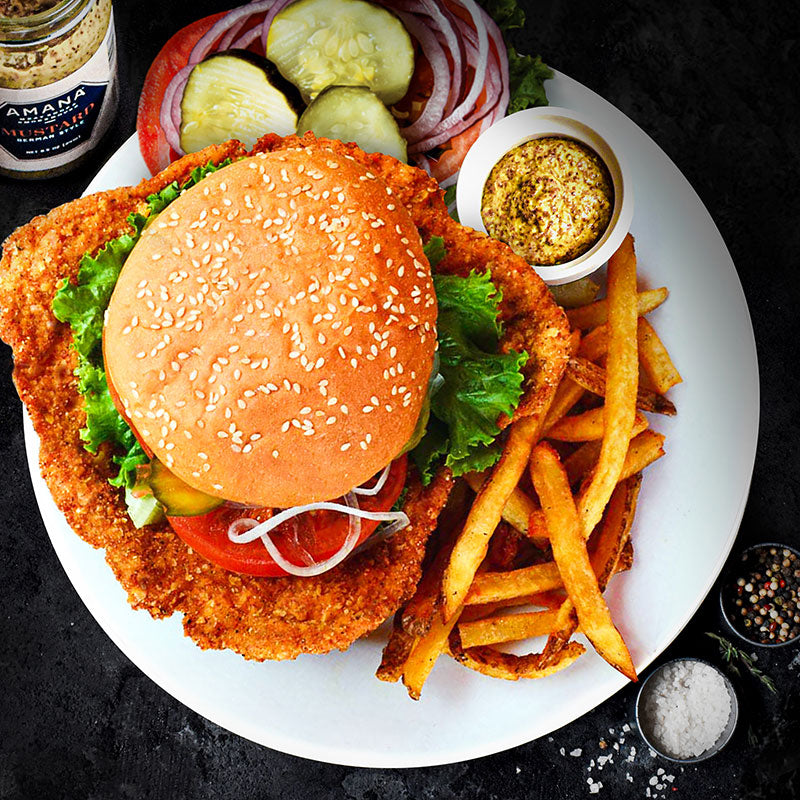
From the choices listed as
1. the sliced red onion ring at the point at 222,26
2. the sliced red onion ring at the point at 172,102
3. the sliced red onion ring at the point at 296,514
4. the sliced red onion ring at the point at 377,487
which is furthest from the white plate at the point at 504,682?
the sliced red onion ring at the point at 222,26

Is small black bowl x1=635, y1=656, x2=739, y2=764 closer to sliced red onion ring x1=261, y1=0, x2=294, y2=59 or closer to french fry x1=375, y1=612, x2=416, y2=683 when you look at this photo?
french fry x1=375, y1=612, x2=416, y2=683

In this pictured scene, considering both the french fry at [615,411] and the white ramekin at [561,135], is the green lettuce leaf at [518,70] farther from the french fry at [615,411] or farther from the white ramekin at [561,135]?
the french fry at [615,411]

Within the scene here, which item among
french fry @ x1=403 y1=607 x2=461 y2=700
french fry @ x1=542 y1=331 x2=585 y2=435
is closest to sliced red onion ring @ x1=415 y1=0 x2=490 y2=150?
french fry @ x1=542 y1=331 x2=585 y2=435

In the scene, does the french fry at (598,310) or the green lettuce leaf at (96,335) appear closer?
the green lettuce leaf at (96,335)

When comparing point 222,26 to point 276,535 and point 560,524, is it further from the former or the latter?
point 560,524

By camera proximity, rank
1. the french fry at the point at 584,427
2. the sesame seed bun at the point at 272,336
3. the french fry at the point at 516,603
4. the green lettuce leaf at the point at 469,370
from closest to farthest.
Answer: the sesame seed bun at the point at 272,336 → the green lettuce leaf at the point at 469,370 → the french fry at the point at 584,427 → the french fry at the point at 516,603

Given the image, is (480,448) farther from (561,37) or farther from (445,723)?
(561,37)
